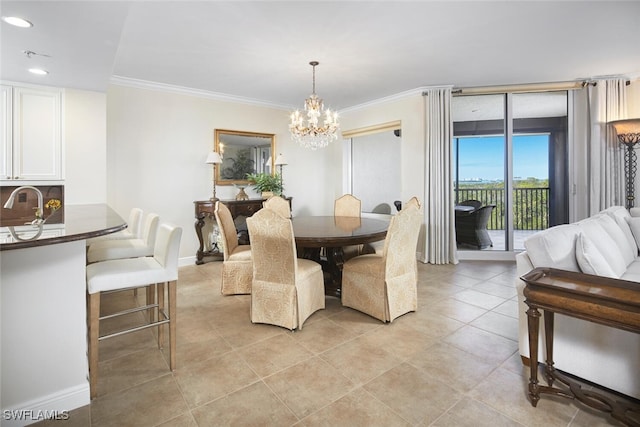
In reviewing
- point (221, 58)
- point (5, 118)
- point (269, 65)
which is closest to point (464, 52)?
point (269, 65)

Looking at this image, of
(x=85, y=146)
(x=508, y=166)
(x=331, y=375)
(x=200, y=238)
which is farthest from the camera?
(x=508, y=166)

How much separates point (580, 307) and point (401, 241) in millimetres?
1302

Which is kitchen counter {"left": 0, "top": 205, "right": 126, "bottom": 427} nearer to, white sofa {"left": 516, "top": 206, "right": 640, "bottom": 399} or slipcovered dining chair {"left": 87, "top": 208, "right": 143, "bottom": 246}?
slipcovered dining chair {"left": 87, "top": 208, "right": 143, "bottom": 246}

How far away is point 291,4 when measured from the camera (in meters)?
2.47

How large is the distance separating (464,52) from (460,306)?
266cm

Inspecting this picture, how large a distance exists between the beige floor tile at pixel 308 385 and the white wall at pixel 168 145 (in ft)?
10.7

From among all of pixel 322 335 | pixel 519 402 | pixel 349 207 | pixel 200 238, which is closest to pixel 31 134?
pixel 200 238

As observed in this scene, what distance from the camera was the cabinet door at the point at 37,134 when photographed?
322 centimetres

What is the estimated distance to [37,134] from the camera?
3320 mm

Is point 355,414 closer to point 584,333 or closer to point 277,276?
point 277,276

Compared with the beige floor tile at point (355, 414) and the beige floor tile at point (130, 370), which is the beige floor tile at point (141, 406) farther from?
the beige floor tile at point (355, 414)

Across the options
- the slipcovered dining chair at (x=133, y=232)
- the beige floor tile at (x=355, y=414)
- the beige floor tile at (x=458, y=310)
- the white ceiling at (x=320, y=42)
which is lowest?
the beige floor tile at (x=355, y=414)

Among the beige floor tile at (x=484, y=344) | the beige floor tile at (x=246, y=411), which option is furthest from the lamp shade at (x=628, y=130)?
the beige floor tile at (x=246, y=411)

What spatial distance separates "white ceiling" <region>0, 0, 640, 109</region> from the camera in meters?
2.42
